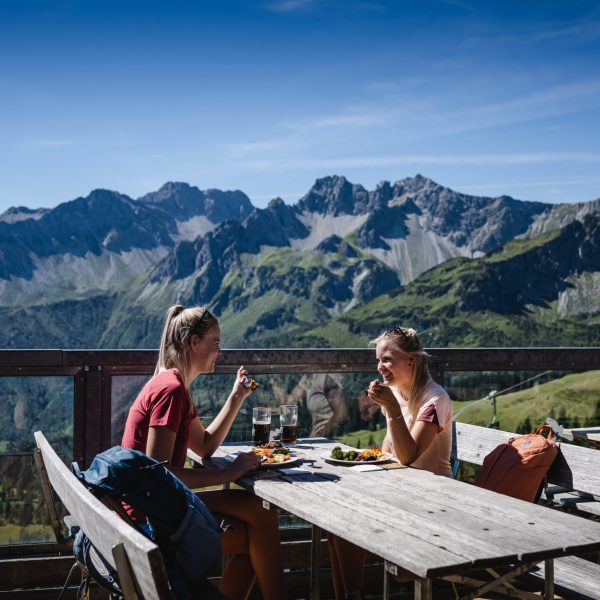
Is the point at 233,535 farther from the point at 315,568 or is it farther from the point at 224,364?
the point at 224,364

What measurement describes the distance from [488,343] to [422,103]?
51.3m

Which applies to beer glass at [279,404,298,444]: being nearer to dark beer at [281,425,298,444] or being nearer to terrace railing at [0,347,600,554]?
dark beer at [281,425,298,444]

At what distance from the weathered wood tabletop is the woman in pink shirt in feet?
0.60

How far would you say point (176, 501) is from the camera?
10.8 ft

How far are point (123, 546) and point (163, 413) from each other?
1.56m

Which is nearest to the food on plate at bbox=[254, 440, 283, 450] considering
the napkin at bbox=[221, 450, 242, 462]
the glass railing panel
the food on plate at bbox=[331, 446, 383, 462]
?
the napkin at bbox=[221, 450, 242, 462]

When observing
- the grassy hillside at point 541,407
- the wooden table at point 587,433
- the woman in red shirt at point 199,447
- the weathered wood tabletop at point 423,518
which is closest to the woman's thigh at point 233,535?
the woman in red shirt at point 199,447

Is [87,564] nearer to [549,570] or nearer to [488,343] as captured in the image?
[549,570]

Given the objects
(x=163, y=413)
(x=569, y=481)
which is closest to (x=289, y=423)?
(x=163, y=413)

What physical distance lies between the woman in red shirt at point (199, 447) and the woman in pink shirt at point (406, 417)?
15.7 inches

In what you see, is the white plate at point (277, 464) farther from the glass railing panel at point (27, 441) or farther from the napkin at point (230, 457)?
the glass railing panel at point (27, 441)

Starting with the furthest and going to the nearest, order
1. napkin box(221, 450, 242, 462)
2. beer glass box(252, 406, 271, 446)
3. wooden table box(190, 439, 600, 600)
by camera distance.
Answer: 1. beer glass box(252, 406, 271, 446)
2. napkin box(221, 450, 242, 462)
3. wooden table box(190, 439, 600, 600)

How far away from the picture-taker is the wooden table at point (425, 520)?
2.82m

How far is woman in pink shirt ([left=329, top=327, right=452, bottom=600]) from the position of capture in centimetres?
441
